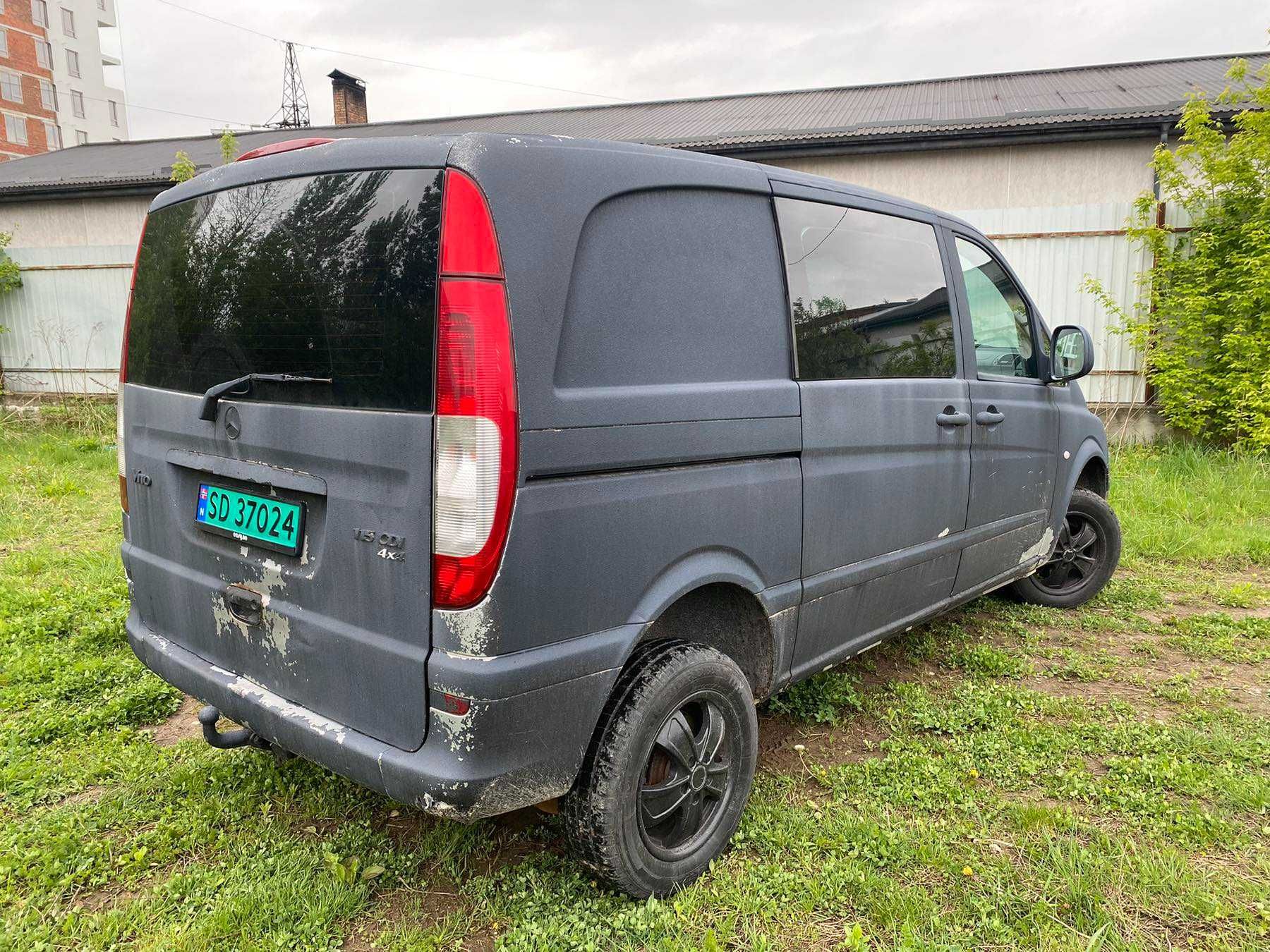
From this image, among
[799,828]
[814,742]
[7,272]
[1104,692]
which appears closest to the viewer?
[799,828]

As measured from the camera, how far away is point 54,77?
52.4 meters

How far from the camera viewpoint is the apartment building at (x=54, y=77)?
158ft

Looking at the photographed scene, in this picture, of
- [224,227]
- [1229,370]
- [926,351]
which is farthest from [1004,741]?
[1229,370]


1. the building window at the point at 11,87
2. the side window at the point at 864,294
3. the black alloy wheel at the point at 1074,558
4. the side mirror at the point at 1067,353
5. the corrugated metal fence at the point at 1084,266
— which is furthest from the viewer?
the building window at the point at 11,87

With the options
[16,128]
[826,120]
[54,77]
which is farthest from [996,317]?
[54,77]

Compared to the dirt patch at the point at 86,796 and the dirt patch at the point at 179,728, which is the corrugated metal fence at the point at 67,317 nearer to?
the dirt patch at the point at 179,728

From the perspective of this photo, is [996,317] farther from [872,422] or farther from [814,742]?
[814,742]

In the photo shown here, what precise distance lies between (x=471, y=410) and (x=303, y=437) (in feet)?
1.67

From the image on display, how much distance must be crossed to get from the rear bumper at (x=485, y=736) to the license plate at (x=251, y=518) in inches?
16.1

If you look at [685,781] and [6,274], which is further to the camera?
[6,274]

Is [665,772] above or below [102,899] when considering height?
above

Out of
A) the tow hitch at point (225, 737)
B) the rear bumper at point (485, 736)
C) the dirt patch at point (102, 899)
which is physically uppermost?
the rear bumper at point (485, 736)

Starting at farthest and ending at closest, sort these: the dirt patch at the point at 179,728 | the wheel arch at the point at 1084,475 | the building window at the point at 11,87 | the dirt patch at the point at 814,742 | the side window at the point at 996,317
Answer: the building window at the point at 11,87 → the wheel arch at the point at 1084,475 → the side window at the point at 996,317 → the dirt patch at the point at 179,728 → the dirt patch at the point at 814,742

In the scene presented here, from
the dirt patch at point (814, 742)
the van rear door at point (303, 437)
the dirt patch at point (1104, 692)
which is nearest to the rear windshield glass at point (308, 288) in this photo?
the van rear door at point (303, 437)
